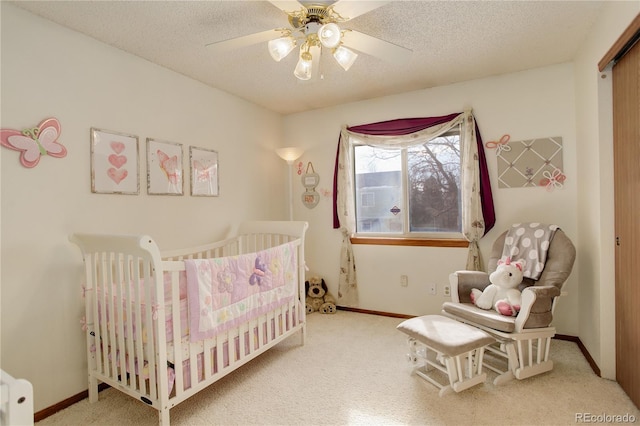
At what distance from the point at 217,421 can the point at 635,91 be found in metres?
2.82

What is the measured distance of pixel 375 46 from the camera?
183 centimetres

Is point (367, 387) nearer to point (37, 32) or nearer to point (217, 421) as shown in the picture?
point (217, 421)

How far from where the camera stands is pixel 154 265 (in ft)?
5.30

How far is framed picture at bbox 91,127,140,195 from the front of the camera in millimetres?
2162

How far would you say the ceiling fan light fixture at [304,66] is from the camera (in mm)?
1882

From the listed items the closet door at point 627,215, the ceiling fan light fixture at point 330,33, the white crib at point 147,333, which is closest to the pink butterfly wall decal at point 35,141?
the white crib at point 147,333

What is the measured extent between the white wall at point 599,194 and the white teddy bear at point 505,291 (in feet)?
1.47

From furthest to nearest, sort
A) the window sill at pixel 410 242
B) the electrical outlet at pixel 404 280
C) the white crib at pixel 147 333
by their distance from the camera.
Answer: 1. the electrical outlet at pixel 404 280
2. the window sill at pixel 410 242
3. the white crib at pixel 147 333

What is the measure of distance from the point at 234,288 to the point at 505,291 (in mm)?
1858

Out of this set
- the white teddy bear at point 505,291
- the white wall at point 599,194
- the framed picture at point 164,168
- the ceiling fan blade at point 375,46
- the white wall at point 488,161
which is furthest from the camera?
the white wall at point 488,161

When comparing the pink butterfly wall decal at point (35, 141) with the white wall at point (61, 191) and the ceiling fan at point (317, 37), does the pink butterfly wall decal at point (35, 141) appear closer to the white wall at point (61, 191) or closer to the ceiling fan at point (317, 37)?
the white wall at point (61, 191)

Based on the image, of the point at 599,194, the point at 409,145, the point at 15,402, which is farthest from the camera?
the point at 409,145

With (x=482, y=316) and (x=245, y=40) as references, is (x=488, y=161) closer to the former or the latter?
(x=482, y=316)

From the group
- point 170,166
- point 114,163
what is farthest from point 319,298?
point 114,163
